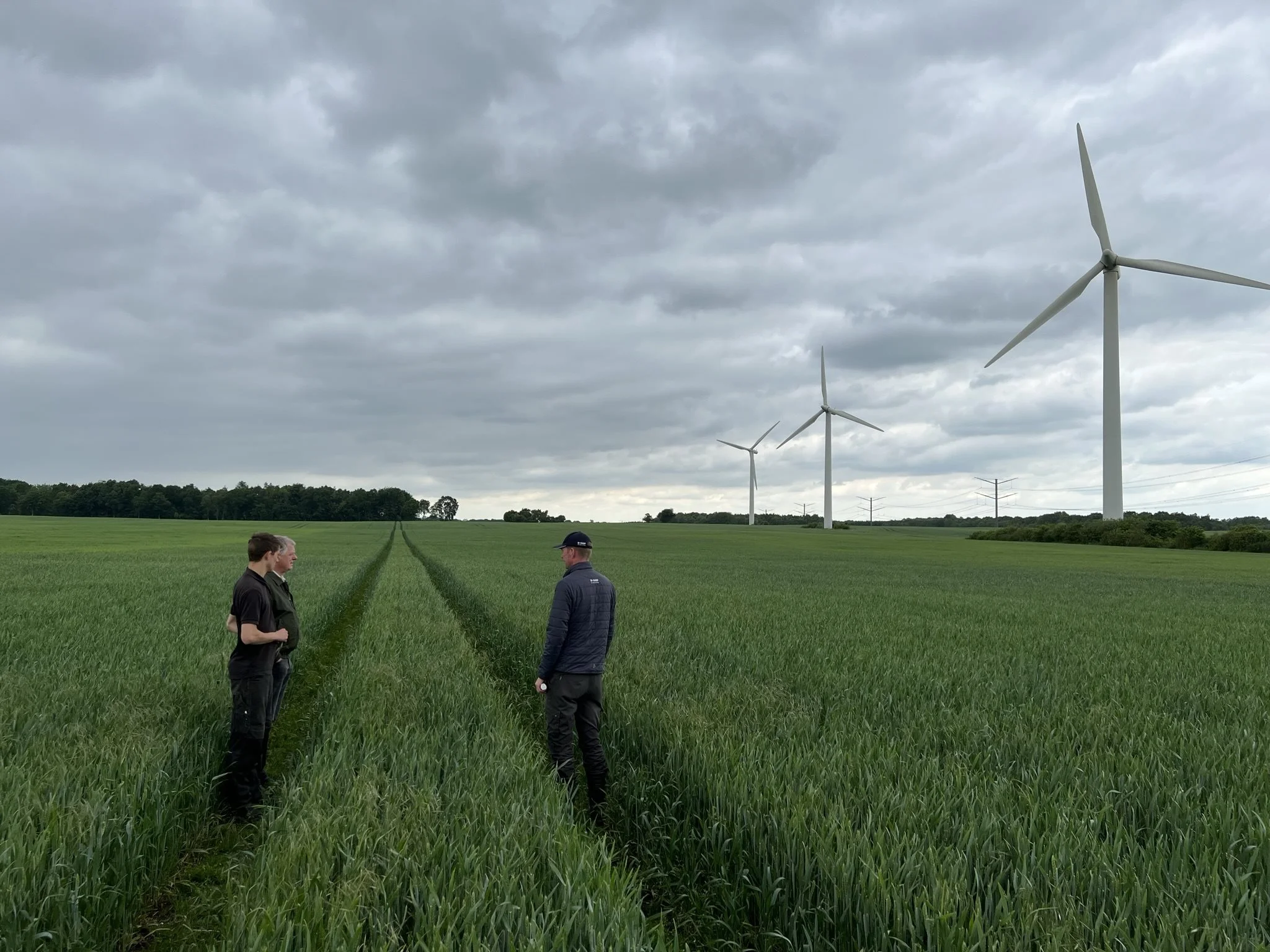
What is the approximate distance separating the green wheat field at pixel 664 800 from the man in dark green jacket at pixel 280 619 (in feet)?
2.09

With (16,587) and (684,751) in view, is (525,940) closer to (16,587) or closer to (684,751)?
(684,751)

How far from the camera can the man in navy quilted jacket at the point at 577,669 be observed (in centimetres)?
690

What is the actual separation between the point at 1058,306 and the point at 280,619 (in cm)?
6985

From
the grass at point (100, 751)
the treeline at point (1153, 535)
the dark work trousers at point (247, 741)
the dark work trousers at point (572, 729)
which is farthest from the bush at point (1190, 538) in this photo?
the dark work trousers at point (247, 741)

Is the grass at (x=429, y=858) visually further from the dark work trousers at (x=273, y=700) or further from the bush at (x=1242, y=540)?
the bush at (x=1242, y=540)

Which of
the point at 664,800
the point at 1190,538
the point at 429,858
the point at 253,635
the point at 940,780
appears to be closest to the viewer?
the point at 429,858

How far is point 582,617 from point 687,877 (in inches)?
99.6

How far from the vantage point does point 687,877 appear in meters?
5.48

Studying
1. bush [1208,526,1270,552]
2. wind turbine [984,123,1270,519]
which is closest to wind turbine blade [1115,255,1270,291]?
wind turbine [984,123,1270,519]

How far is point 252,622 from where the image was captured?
6.51 meters

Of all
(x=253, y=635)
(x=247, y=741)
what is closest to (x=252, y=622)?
(x=253, y=635)

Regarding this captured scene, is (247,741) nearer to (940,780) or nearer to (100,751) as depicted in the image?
(100,751)

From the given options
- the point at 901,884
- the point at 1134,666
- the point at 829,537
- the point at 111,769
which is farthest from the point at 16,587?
the point at 829,537

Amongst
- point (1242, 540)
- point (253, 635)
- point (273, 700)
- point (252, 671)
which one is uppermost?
point (1242, 540)
